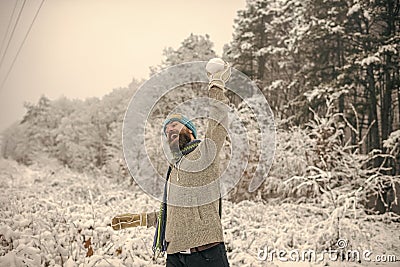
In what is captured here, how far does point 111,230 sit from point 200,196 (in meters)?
1.74

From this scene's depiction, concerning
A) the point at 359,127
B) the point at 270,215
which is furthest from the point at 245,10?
the point at 270,215

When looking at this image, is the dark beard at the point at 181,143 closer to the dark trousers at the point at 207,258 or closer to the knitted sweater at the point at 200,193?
the knitted sweater at the point at 200,193

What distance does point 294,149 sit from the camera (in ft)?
16.3

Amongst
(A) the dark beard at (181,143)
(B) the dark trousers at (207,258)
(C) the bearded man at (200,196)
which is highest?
(A) the dark beard at (181,143)

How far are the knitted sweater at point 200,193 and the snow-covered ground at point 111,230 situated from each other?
46.5 inches

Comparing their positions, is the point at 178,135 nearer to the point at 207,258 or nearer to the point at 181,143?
the point at 181,143

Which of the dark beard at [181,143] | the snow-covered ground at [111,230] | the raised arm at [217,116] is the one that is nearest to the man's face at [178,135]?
the dark beard at [181,143]

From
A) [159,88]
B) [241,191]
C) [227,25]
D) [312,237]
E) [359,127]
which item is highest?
[227,25]

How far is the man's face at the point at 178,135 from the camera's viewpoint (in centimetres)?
180

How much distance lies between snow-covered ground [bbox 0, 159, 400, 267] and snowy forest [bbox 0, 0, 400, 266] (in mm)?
15

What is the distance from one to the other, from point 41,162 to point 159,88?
2182 mm

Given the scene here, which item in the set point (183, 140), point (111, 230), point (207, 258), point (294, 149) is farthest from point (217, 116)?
point (294, 149)

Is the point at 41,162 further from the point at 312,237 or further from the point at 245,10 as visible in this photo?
the point at 312,237

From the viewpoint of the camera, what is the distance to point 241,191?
5215 mm
